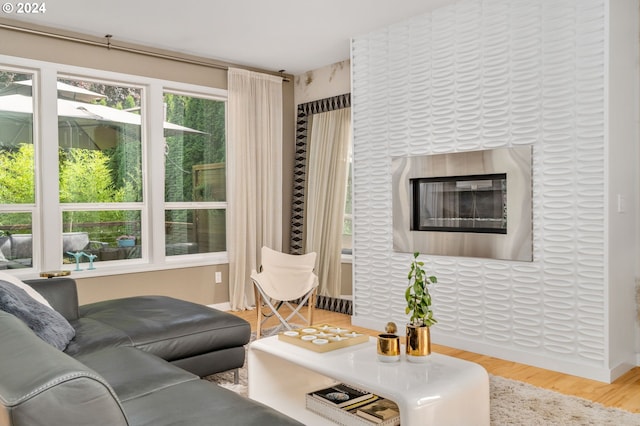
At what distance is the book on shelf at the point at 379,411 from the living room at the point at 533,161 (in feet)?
5.45

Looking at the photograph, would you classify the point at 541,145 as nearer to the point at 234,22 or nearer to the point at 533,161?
the point at 533,161

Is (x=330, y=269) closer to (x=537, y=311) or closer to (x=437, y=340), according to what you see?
(x=437, y=340)

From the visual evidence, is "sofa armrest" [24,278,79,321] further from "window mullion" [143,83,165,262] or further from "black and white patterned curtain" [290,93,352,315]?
"black and white patterned curtain" [290,93,352,315]

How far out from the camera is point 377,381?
6.56ft

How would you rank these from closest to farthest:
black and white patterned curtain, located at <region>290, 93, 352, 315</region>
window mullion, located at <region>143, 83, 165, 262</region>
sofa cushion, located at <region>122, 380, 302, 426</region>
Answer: sofa cushion, located at <region>122, 380, 302, 426</region>
window mullion, located at <region>143, 83, 165, 262</region>
black and white patterned curtain, located at <region>290, 93, 352, 315</region>

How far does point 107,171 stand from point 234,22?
177 centimetres

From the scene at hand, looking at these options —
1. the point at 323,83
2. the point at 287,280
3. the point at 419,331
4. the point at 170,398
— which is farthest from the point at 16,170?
the point at 419,331

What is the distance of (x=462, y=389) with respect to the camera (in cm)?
198

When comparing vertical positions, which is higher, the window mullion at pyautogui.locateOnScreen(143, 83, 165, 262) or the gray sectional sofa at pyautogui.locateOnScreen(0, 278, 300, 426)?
the window mullion at pyautogui.locateOnScreen(143, 83, 165, 262)

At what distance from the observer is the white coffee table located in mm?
1886

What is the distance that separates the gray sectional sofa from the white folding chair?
103 cm

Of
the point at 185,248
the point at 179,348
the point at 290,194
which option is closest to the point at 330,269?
the point at 290,194

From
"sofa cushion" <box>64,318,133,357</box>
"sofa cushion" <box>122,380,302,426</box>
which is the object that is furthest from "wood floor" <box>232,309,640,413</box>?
"sofa cushion" <box>64,318,133,357</box>

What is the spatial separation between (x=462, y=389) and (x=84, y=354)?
1733mm
